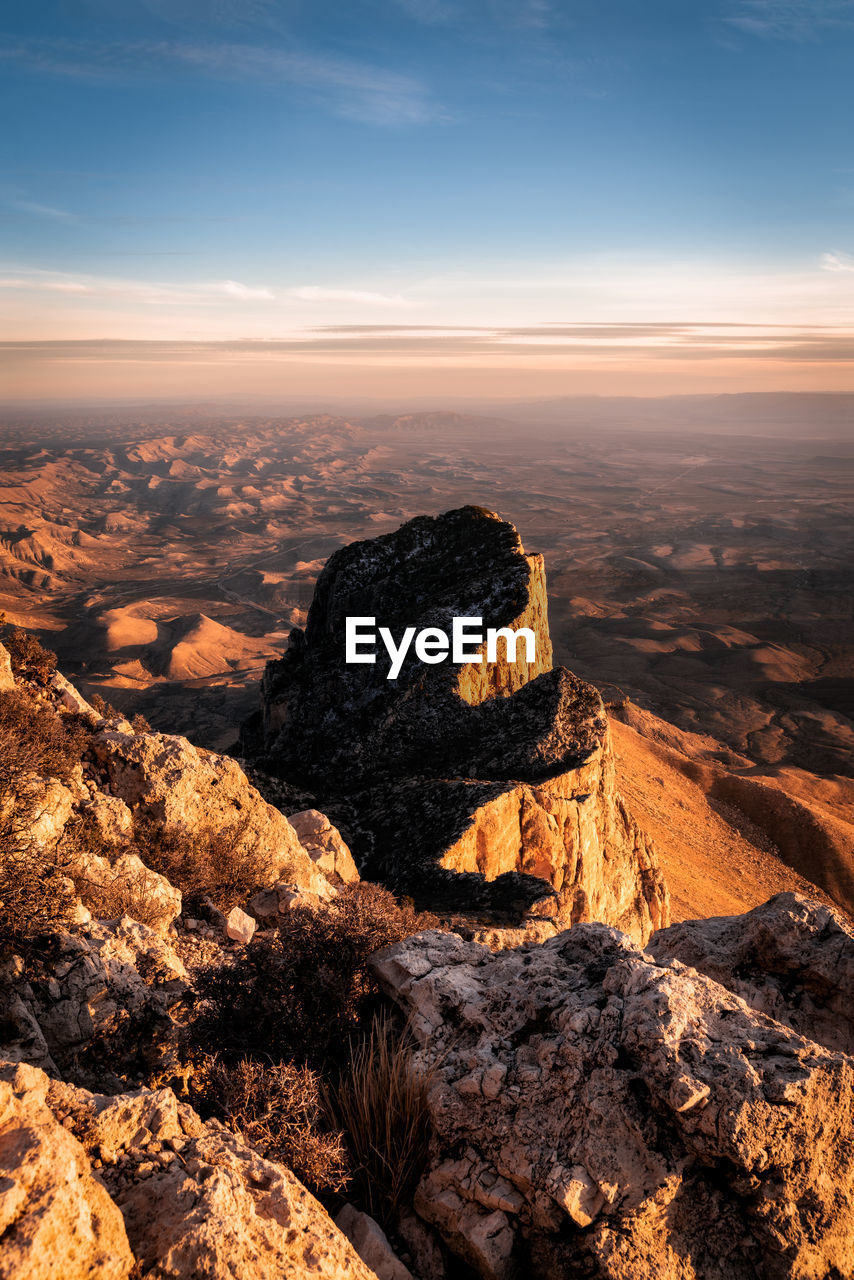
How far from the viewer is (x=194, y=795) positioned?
10297 mm

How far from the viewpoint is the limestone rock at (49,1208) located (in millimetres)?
2359

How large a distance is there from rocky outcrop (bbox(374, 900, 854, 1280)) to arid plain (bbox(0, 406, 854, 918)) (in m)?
21.2

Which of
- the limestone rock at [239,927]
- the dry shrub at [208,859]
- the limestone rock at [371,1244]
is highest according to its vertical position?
the limestone rock at [371,1244]

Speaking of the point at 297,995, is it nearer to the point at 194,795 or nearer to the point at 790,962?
the point at 790,962

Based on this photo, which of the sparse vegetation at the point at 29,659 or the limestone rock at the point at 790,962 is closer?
the limestone rock at the point at 790,962

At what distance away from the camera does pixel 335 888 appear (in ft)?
39.5

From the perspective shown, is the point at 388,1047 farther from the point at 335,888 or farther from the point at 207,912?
the point at 335,888

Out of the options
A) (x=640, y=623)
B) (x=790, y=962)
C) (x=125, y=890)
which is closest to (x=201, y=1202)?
(x=125, y=890)

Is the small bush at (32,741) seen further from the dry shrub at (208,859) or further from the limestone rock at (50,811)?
the dry shrub at (208,859)

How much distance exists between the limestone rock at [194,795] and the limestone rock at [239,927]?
2.55 m

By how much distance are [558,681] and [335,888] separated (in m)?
10.8

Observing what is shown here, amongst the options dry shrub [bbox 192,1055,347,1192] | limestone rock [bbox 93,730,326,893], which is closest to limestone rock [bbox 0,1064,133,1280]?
dry shrub [bbox 192,1055,347,1192]

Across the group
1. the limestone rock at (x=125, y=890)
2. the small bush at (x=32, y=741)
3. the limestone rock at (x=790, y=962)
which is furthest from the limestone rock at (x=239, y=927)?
the limestone rock at (x=790, y=962)

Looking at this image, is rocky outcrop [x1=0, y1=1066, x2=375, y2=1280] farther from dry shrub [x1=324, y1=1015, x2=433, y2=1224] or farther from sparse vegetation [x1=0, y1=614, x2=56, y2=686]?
sparse vegetation [x1=0, y1=614, x2=56, y2=686]
